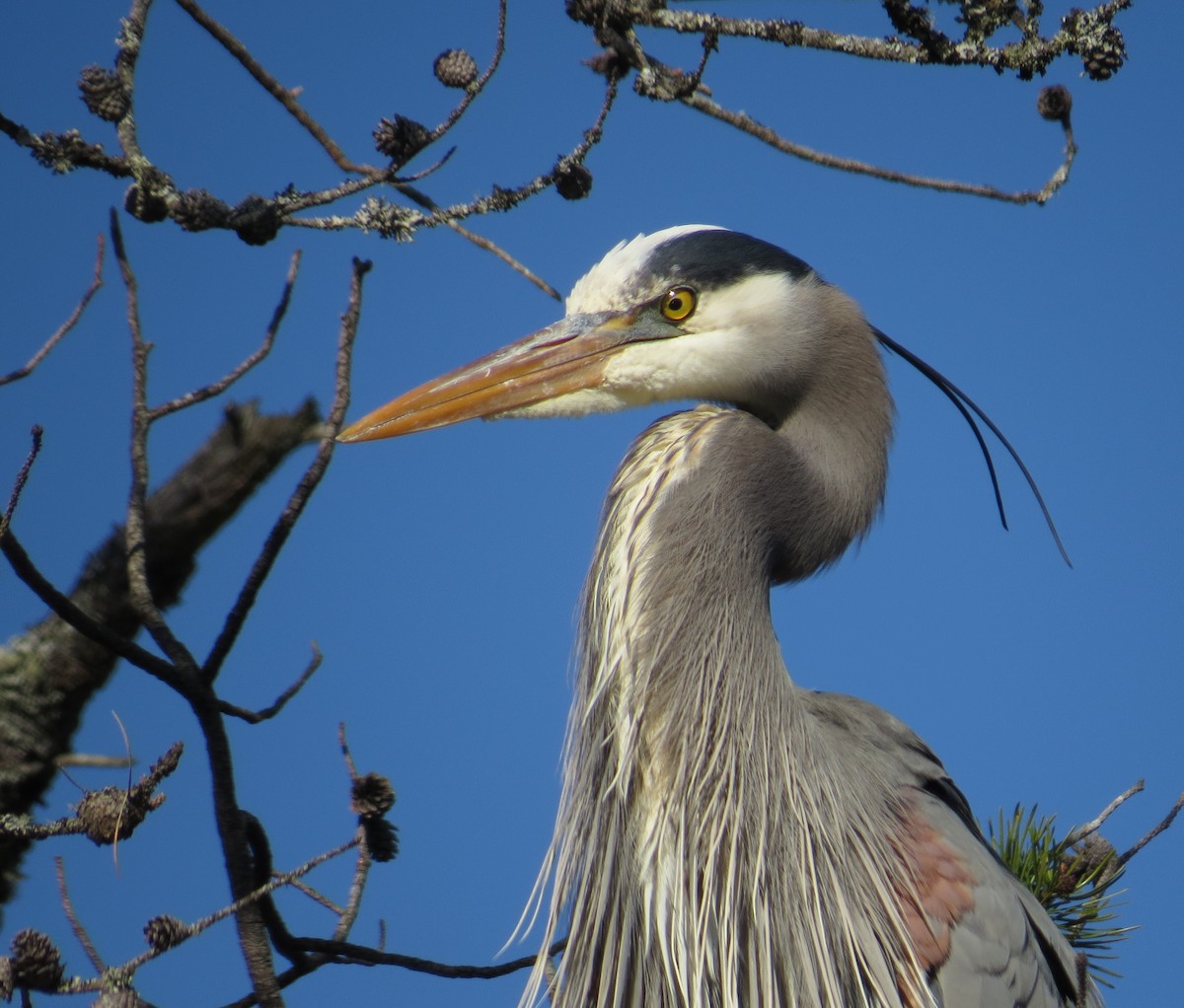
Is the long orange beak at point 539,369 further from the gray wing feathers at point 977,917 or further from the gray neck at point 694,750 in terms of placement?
the gray wing feathers at point 977,917

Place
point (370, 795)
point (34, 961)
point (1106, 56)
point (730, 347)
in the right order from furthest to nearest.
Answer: point (730, 347)
point (1106, 56)
point (370, 795)
point (34, 961)

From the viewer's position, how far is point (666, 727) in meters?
2.36

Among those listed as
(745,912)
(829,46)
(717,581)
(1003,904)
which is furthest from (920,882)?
(829,46)

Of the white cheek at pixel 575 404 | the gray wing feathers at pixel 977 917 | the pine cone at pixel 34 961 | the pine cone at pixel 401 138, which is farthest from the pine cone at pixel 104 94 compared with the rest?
the gray wing feathers at pixel 977 917

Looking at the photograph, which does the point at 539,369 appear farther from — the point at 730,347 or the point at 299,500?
the point at 299,500

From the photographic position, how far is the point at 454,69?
2.08 m

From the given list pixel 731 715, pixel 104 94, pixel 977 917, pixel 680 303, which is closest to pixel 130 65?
pixel 104 94

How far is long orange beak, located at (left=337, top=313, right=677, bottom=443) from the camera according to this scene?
260 centimetres

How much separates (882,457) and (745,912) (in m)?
0.93

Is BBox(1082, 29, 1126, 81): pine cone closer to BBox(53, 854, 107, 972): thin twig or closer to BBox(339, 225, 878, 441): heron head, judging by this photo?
BBox(339, 225, 878, 441): heron head

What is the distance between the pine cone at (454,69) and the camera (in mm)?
2076

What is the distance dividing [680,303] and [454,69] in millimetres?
753

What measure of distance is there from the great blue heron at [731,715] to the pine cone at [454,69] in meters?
0.67

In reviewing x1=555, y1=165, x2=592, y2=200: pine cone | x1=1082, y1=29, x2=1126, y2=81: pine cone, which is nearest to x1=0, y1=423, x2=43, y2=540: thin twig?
x1=555, y1=165, x2=592, y2=200: pine cone
